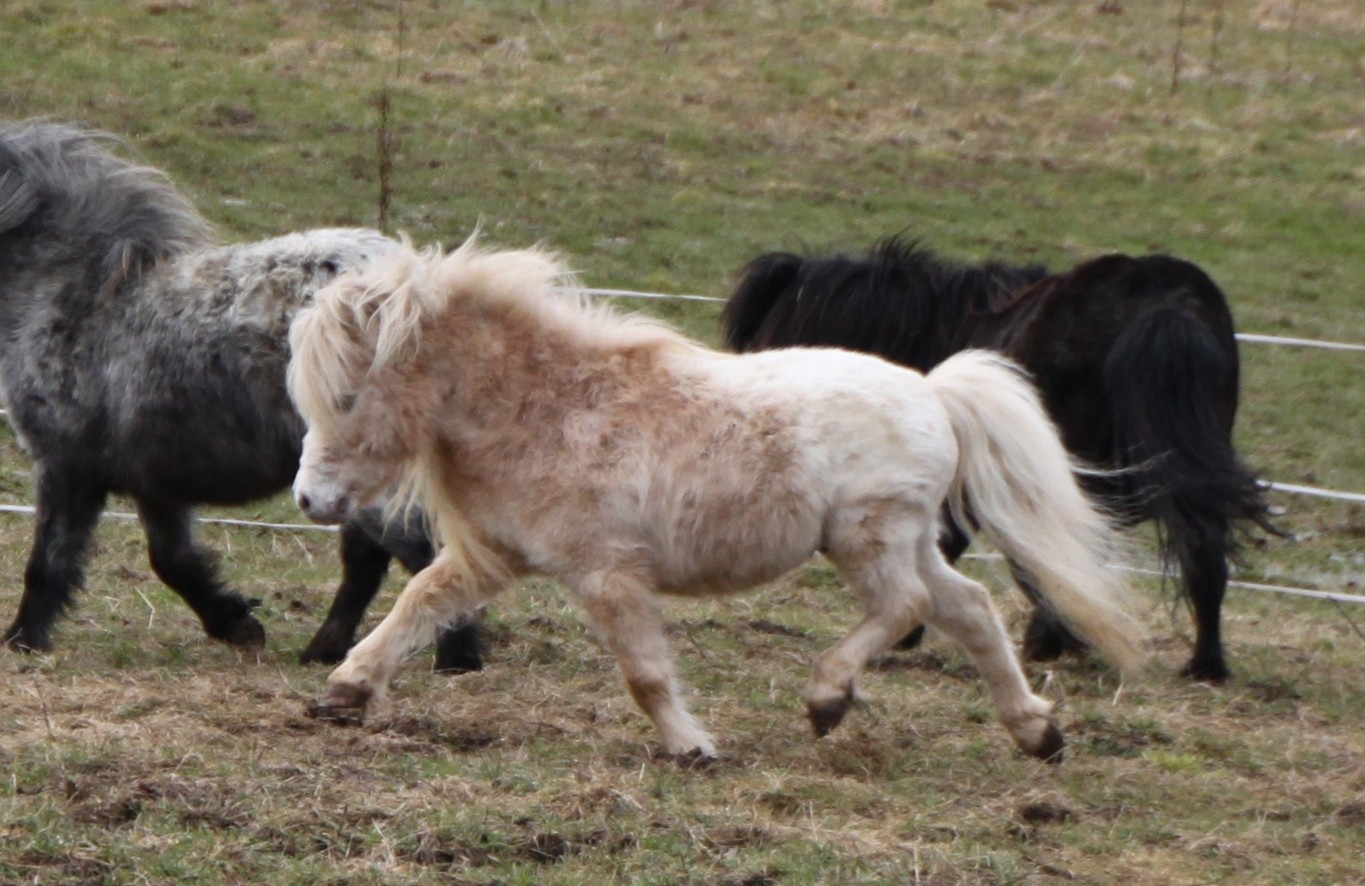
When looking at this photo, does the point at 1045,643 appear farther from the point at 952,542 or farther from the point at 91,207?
the point at 91,207

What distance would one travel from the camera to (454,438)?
494cm

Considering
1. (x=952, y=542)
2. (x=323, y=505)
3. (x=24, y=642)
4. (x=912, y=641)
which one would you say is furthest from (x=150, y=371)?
(x=952, y=542)

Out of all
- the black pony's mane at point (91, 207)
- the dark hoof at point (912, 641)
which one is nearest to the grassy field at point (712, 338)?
the dark hoof at point (912, 641)

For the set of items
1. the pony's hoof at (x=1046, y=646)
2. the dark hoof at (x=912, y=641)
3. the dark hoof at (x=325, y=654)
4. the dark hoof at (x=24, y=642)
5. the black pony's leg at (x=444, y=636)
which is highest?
the black pony's leg at (x=444, y=636)

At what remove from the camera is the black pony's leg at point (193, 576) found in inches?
249

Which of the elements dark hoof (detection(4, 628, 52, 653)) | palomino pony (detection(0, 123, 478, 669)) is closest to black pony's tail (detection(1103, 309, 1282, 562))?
palomino pony (detection(0, 123, 478, 669))

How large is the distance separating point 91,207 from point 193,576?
132cm

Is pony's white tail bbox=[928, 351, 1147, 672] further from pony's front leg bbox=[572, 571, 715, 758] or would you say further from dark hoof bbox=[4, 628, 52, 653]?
dark hoof bbox=[4, 628, 52, 653]

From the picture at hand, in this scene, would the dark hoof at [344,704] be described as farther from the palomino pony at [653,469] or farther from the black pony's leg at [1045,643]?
the black pony's leg at [1045,643]

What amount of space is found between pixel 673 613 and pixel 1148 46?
1794 cm

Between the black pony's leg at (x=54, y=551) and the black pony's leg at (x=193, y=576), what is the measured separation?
0.19 meters

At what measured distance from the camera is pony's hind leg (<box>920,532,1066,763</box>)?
4957 mm

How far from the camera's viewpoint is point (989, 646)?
4.96 metres

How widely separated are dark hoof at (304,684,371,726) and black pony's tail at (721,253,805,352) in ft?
13.2
